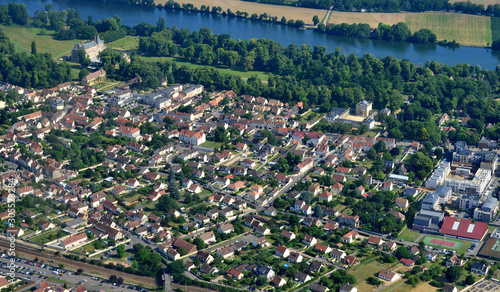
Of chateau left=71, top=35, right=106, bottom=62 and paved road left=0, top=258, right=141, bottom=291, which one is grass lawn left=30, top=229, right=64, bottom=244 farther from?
chateau left=71, top=35, right=106, bottom=62

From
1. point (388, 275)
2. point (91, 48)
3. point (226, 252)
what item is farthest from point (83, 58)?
point (388, 275)

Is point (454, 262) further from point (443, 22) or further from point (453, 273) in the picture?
point (443, 22)

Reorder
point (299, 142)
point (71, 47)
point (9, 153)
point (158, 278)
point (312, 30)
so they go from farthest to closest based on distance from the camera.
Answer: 1. point (312, 30)
2. point (71, 47)
3. point (299, 142)
4. point (9, 153)
5. point (158, 278)

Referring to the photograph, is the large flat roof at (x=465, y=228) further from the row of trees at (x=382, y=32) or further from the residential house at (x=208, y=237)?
the row of trees at (x=382, y=32)

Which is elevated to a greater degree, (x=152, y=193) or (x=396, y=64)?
(x=396, y=64)

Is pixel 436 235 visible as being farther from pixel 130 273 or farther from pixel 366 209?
pixel 130 273

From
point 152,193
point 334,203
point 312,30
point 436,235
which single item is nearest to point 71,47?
point 312,30

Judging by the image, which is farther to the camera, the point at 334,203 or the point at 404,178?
the point at 404,178

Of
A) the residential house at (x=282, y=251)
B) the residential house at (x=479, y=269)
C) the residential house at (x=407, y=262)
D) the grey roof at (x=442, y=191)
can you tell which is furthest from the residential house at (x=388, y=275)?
the grey roof at (x=442, y=191)
